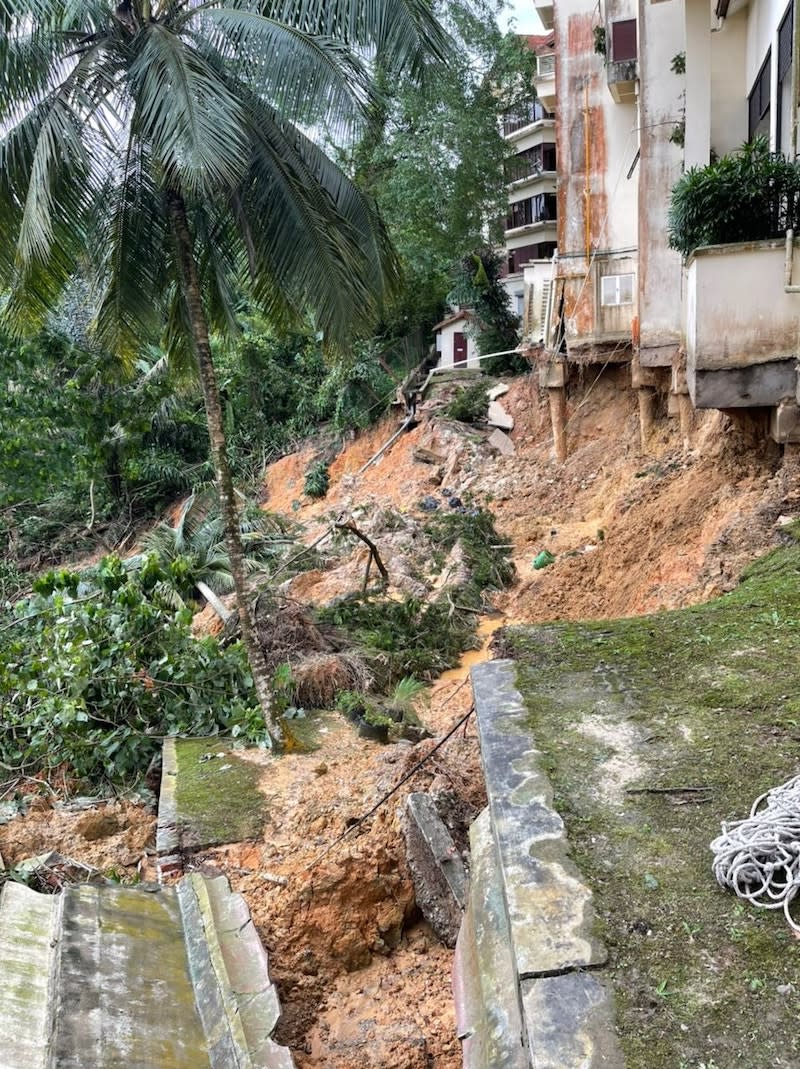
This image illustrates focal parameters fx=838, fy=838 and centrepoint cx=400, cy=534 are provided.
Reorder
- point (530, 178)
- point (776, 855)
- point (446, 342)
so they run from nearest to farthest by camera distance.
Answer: point (776, 855) → point (446, 342) → point (530, 178)

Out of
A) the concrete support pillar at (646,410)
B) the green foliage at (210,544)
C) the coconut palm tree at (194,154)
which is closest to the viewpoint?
the coconut palm tree at (194,154)

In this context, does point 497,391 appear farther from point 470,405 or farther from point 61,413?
point 61,413

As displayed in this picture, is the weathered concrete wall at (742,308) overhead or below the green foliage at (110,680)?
overhead

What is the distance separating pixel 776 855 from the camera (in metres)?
2.90

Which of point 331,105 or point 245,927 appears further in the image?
point 331,105

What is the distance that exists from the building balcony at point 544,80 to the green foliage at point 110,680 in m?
25.0

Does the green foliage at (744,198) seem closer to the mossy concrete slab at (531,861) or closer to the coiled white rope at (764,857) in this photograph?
the mossy concrete slab at (531,861)

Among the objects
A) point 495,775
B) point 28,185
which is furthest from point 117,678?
point 495,775

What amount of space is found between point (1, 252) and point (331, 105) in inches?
134

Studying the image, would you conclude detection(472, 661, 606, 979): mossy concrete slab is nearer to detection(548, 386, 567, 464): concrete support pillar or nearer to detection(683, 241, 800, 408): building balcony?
detection(683, 241, 800, 408): building balcony

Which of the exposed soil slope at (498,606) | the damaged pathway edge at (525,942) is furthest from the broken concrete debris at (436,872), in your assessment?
the damaged pathway edge at (525,942)

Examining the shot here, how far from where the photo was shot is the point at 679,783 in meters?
3.61

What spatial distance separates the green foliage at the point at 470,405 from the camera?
24219 millimetres

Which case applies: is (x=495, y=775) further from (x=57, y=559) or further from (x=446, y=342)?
(x=446, y=342)
